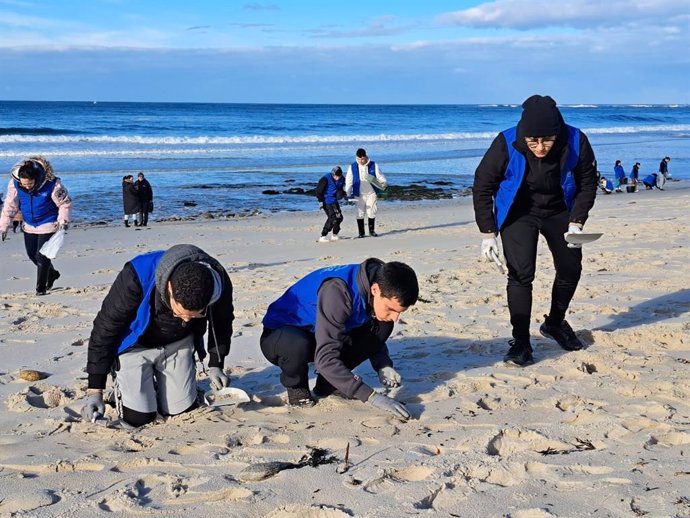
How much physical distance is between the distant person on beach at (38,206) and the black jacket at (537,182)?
4742 millimetres

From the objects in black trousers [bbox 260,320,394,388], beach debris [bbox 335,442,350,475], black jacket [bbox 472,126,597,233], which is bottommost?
beach debris [bbox 335,442,350,475]

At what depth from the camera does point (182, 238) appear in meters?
13.9

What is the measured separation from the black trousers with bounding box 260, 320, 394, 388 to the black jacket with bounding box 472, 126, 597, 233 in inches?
46.2

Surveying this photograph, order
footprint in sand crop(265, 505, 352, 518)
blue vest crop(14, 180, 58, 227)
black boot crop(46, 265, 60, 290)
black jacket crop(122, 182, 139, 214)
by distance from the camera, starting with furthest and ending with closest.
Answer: black jacket crop(122, 182, 139, 214) < black boot crop(46, 265, 60, 290) < blue vest crop(14, 180, 58, 227) < footprint in sand crop(265, 505, 352, 518)

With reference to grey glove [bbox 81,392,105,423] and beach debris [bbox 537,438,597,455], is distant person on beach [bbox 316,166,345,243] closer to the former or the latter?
grey glove [bbox 81,392,105,423]

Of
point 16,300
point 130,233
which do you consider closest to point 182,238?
point 130,233

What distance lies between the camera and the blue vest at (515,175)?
4.72 meters

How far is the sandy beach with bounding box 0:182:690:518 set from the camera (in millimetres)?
3096

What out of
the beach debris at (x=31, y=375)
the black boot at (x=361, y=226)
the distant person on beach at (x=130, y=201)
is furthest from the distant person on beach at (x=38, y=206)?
the distant person on beach at (x=130, y=201)

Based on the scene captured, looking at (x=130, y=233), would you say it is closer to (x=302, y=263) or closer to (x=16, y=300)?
(x=302, y=263)

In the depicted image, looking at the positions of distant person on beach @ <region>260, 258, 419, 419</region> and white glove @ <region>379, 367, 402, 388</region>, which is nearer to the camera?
distant person on beach @ <region>260, 258, 419, 419</region>

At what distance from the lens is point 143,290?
149 inches

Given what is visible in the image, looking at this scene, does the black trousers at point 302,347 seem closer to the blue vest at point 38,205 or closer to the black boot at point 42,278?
the blue vest at point 38,205

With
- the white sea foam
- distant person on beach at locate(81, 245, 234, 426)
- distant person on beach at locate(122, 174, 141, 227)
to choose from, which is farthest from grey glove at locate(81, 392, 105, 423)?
the white sea foam
